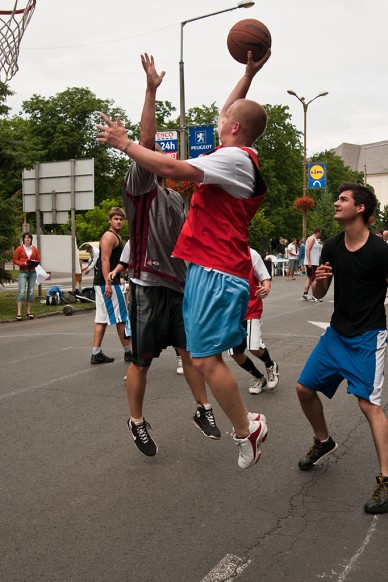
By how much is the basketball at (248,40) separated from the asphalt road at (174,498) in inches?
108

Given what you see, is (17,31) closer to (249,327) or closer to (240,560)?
(249,327)

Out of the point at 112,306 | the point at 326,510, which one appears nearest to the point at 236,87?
the point at 326,510

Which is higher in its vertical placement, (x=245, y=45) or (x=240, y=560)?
(x=245, y=45)

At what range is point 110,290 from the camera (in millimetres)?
8000

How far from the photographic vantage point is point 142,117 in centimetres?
373

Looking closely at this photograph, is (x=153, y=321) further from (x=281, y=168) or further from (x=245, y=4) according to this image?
(x=281, y=168)

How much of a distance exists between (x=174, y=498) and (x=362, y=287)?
5.53 ft

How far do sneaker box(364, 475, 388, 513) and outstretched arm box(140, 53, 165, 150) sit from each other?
7.63 feet

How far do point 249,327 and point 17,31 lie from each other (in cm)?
483

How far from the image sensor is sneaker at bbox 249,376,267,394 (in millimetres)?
6738

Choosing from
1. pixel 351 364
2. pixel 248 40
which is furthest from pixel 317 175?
pixel 351 364

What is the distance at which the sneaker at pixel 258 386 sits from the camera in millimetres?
6738

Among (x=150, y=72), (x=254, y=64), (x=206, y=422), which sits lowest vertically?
(x=206, y=422)

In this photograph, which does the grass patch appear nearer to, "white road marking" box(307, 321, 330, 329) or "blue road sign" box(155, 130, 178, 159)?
"blue road sign" box(155, 130, 178, 159)
